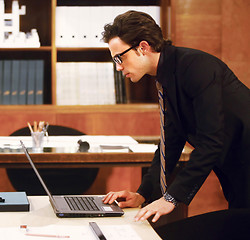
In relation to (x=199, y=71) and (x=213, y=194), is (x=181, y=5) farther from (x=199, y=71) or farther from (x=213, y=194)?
(x=199, y=71)

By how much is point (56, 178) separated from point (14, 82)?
1.10m

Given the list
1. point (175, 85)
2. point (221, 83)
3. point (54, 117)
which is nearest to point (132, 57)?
point (175, 85)

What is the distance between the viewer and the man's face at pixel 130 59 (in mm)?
1649

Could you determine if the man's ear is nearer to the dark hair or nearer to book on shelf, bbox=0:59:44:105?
the dark hair

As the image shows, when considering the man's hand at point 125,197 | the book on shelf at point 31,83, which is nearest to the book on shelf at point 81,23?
the book on shelf at point 31,83

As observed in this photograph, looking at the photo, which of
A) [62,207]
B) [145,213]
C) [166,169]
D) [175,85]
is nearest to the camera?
[145,213]

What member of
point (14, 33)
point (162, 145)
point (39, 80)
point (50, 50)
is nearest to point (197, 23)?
point (50, 50)

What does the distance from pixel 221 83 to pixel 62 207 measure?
2.17ft

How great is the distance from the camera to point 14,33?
390cm

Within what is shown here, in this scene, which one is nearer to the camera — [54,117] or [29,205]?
[29,205]

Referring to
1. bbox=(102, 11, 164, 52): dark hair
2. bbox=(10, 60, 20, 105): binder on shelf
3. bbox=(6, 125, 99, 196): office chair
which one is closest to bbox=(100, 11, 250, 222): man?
bbox=(102, 11, 164, 52): dark hair

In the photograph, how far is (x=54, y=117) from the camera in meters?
3.84

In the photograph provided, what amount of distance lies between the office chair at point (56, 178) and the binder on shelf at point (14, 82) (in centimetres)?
73

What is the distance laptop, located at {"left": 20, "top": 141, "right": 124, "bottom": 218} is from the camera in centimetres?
145
